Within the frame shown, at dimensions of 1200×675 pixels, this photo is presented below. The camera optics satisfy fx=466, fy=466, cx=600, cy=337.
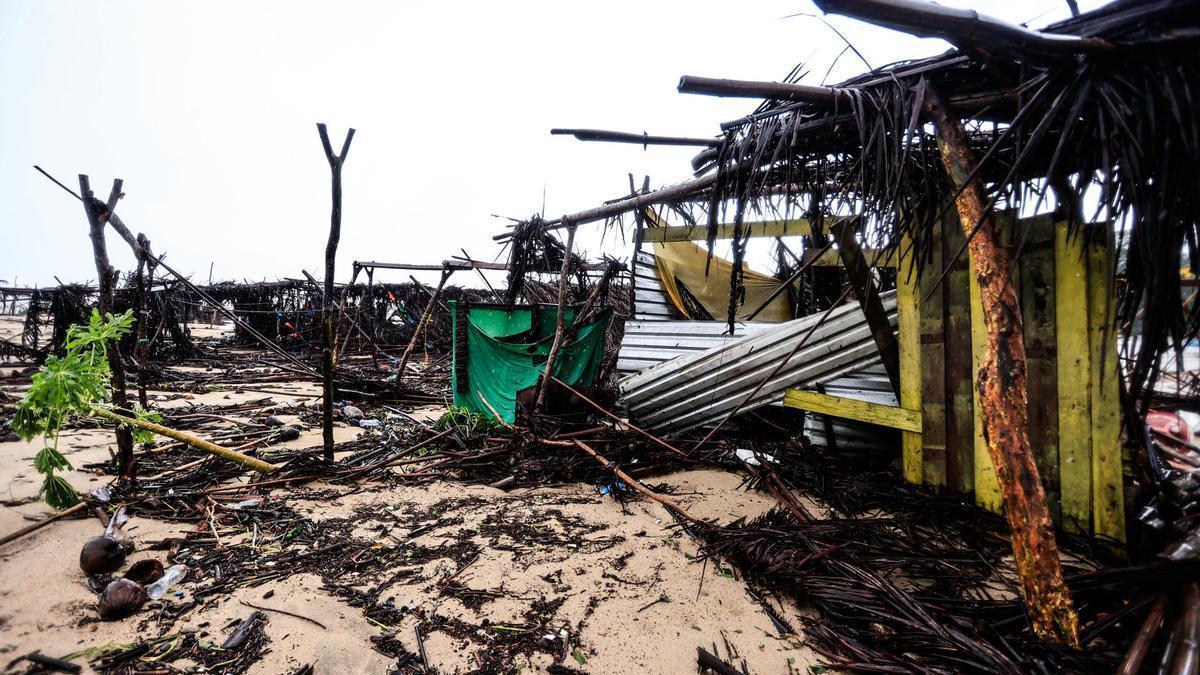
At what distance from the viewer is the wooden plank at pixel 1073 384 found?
2.71 meters

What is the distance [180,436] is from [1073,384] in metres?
6.00

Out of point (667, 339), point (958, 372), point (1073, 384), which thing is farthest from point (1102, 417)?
point (667, 339)

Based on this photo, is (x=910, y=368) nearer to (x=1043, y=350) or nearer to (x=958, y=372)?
(x=958, y=372)

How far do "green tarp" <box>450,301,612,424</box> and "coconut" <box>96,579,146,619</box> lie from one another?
3.86 metres

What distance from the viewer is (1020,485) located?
188cm

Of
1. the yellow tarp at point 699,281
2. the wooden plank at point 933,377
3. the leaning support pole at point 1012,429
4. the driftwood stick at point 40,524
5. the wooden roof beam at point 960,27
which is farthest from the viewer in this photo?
the yellow tarp at point 699,281

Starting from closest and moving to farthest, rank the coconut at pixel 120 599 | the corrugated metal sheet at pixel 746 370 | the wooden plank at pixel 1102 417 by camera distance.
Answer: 1. the coconut at pixel 120 599
2. the wooden plank at pixel 1102 417
3. the corrugated metal sheet at pixel 746 370

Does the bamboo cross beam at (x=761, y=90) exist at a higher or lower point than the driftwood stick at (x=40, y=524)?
higher

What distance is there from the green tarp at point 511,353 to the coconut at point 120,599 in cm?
386

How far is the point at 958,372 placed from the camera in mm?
3260

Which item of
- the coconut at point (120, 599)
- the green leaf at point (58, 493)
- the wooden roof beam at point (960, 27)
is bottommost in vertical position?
the coconut at point (120, 599)

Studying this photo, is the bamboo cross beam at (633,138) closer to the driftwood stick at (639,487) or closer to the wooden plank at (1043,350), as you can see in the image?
the wooden plank at (1043,350)

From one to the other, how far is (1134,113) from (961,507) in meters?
2.48

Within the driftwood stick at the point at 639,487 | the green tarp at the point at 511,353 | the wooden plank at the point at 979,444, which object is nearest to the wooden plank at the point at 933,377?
the wooden plank at the point at 979,444
